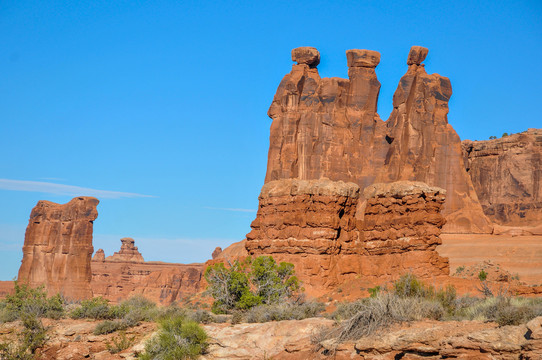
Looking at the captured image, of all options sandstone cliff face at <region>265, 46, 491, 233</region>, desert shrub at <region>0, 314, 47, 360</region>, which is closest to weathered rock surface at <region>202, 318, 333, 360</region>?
desert shrub at <region>0, 314, 47, 360</region>

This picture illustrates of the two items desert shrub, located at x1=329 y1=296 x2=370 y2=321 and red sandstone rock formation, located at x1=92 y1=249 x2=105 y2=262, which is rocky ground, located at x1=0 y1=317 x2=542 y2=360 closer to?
desert shrub, located at x1=329 y1=296 x2=370 y2=321

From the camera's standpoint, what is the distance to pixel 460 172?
2911 inches

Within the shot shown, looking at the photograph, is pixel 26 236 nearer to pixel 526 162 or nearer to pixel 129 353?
pixel 526 162

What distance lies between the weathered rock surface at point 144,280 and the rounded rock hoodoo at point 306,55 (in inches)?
1247

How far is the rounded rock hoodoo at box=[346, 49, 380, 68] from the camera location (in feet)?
246

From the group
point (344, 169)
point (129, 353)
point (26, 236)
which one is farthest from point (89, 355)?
point (26, 236)

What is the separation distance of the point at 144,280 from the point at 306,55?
46.7 m

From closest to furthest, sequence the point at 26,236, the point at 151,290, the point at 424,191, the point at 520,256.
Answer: the point at 424,191
the point at 520,256
the point at 26,236
the point at 151,290

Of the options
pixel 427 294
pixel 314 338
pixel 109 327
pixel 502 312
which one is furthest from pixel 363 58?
pixel 502 312

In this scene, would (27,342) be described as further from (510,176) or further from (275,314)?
(510,176)

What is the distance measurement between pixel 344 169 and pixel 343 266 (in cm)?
4234

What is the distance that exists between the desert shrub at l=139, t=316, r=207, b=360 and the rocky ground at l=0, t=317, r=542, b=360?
460 millimetres

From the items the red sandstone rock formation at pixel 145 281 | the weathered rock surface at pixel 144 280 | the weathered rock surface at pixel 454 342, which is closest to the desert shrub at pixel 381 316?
the weathered rock surface at pixel 454 342

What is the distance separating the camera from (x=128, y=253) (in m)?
148
